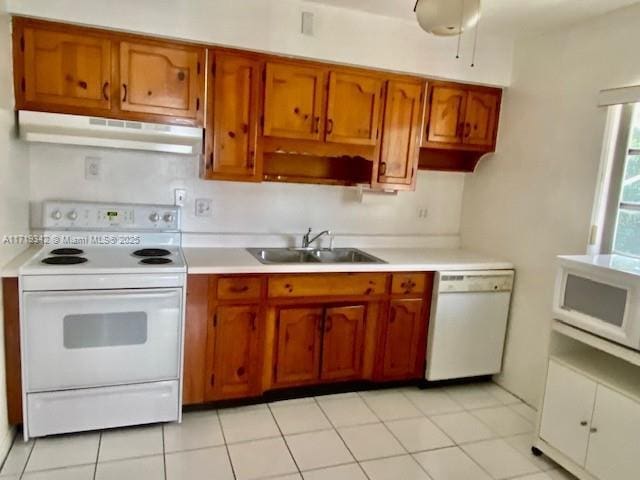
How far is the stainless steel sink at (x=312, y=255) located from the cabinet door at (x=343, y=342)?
1.33ft

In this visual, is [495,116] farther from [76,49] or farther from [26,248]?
[26,248]

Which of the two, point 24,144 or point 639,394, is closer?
point 639,394

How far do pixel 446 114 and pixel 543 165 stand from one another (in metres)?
0.73

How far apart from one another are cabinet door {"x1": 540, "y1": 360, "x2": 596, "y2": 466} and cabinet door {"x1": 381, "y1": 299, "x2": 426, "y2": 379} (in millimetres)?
880

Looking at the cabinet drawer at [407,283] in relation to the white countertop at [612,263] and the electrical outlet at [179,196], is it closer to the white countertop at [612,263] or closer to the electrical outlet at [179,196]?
the white countertop at [612,263]

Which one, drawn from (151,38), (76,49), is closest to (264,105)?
(151,38)

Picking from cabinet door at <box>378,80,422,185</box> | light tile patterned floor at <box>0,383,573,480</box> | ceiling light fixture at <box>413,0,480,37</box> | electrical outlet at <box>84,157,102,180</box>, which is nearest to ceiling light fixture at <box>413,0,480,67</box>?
ceiling light fixture at <box>413,0,480,37</box>

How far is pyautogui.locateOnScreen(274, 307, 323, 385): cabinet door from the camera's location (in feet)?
9.18

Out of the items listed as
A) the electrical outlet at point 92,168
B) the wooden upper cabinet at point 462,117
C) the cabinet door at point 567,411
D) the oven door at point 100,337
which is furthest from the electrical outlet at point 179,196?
the cabinet door at point 567,411

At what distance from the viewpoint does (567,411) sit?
2336mm

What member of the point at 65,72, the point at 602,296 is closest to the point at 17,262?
the point at 65,72

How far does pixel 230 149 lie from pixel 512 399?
2.51 metres

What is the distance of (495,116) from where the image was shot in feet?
11.0

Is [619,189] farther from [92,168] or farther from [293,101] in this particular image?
[92,168]
